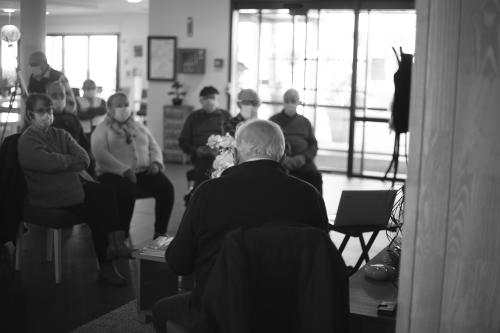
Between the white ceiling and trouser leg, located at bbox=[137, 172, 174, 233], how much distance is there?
888 cm

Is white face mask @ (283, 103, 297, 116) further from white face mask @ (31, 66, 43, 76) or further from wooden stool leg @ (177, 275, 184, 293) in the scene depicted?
wooden stool leg @ (177, 275, 184, 293)

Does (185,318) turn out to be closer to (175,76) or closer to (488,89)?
(488,89)

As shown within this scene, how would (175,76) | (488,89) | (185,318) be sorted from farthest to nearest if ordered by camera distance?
(175,76) < (185,318) < (488,89)

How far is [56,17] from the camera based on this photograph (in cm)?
1825

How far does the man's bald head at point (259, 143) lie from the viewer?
9.48 feet

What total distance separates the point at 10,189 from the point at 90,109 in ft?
13.3

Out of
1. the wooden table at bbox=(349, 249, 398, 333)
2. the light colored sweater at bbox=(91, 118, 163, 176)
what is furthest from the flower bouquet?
the light colored sweater at bbox=(91, 118, 163, 176)

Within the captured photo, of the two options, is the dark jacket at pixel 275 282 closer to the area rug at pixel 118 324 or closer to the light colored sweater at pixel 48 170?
the area rug at pixel 118 324

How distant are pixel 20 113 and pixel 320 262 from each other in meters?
4.97

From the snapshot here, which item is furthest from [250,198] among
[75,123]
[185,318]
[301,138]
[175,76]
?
[175,76]

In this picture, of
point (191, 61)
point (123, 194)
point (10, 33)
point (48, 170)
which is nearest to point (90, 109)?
point (10, 33)

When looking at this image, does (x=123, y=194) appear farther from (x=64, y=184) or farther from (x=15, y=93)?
(x=15, y=93)

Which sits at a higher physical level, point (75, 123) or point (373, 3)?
point (373, 3)

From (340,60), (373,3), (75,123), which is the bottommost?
(75,123)
